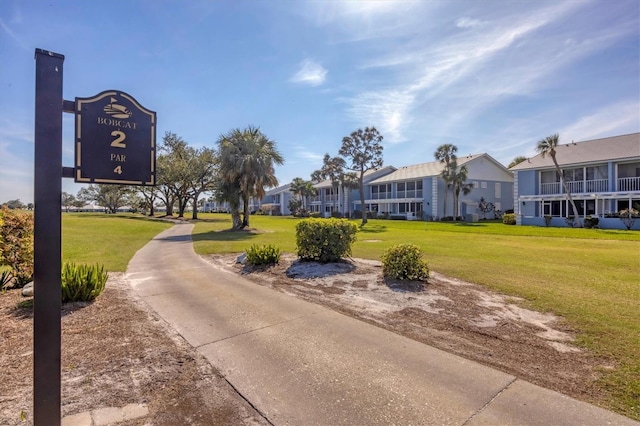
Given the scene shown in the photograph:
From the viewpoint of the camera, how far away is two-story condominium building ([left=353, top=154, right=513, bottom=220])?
44031 millimetres

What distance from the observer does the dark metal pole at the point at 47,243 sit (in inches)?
97.3

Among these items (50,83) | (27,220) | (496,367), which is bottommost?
(496,367)

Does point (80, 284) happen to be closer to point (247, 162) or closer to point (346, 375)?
point (346, 375)

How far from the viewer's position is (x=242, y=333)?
482cm

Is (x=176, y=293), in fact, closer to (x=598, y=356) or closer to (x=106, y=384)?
(x=106, y=384)

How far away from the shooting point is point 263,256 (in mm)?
10359

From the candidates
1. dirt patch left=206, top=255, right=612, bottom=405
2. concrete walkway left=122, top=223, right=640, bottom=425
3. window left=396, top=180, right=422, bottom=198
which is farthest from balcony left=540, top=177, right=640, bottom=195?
concrete walkway left=122, top=223, right=640, bottom=425

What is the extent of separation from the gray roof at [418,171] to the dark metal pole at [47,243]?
147ft

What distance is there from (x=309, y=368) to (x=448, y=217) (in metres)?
41.3


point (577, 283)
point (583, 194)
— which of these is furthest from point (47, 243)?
point (583, 194)

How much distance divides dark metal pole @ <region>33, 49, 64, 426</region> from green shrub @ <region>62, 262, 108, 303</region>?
4300mm

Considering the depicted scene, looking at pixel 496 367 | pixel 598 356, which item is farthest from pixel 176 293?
pixel 598 356

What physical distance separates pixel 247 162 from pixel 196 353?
22875 mm

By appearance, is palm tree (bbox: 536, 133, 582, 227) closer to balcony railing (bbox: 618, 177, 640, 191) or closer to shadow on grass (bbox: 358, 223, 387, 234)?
balcony railing (bbox: 618, 177, 640, 191)
